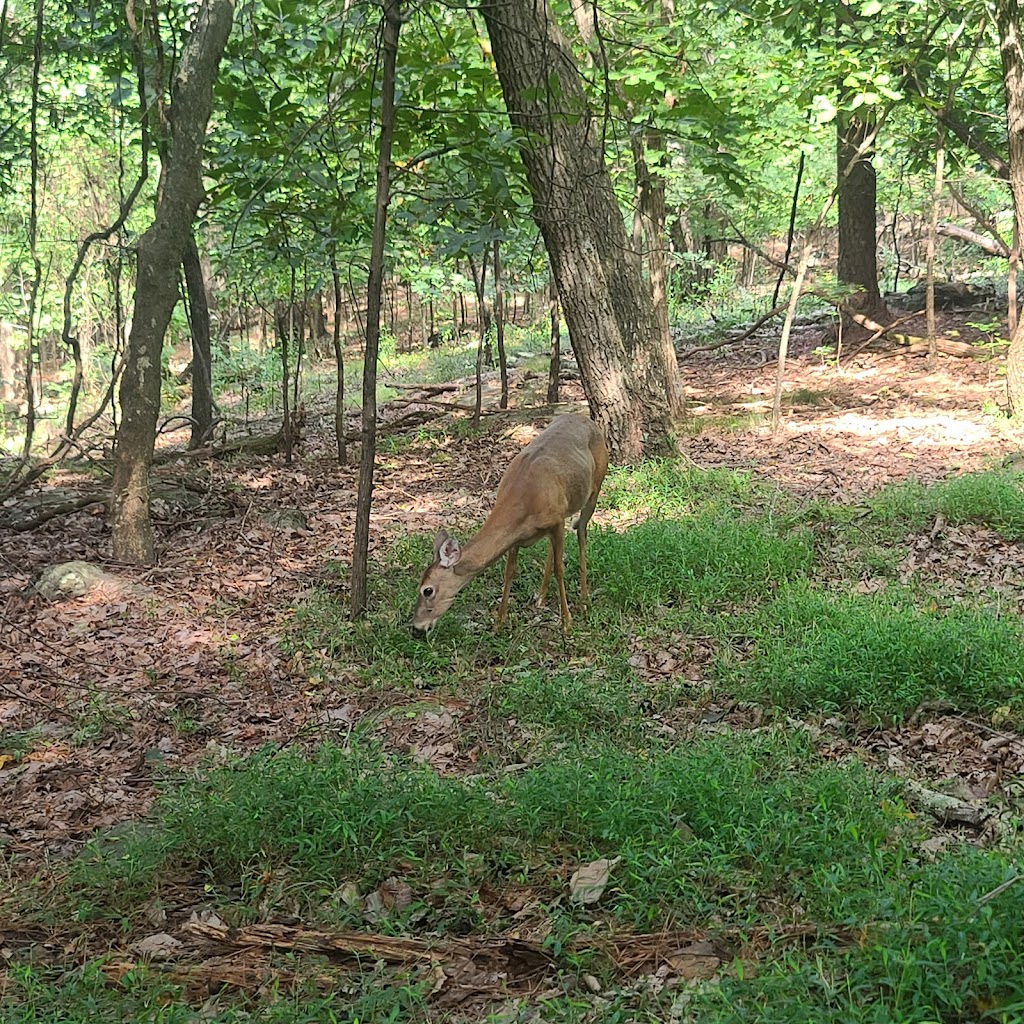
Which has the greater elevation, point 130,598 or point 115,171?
point 115,171

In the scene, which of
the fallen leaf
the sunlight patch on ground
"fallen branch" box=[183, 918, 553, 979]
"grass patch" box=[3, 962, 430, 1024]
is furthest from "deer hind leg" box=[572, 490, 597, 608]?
the sunlight patch on ground

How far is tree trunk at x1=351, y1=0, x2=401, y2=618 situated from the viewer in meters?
6.06

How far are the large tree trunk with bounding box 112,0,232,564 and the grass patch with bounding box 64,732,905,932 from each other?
3898mm

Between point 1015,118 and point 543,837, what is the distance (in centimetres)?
990

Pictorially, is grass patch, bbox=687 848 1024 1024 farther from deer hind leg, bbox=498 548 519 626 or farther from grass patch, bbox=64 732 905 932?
deer hind leg, bbox=498 548 519 626

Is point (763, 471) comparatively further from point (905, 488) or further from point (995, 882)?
point (995, 882)

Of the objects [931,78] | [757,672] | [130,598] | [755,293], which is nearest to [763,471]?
[757,672]

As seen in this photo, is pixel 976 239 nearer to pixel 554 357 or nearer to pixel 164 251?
pixel 554 357

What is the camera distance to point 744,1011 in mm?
2572

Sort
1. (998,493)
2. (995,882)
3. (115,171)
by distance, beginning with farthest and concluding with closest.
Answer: (115,171) → (998,493) → (995,882)

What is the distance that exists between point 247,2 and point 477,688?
5.96 metres

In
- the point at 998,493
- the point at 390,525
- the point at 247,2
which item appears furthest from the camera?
the point at 390,525

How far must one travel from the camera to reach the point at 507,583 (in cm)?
664

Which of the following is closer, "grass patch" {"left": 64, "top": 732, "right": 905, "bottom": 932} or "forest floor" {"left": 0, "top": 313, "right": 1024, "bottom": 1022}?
"forest floor" {"left": 0, "top": 313, "right": 1024, "bottom": 1022}
